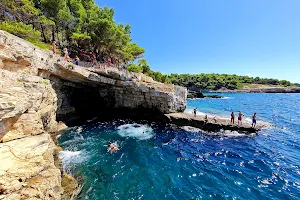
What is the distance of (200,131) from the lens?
22.4 m

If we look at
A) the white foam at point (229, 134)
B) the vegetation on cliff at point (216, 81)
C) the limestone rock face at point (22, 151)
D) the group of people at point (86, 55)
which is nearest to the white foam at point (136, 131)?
the white foam at point (229, 134)

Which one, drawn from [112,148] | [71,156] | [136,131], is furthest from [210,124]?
[71,156]

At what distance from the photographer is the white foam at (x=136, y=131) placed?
20.4 m

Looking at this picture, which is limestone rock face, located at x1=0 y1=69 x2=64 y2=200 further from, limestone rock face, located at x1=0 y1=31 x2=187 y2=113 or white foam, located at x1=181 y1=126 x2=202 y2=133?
white foam, located at x1=181 y1=126 x2=202 y2=133

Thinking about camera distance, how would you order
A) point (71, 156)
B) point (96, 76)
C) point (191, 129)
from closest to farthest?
point (71, 156) → point (191, 129) → point (96, 76)

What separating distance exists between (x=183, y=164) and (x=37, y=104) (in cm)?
1167

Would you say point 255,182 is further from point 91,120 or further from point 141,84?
point 91,120

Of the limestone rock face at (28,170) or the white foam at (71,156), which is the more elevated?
the limestone rock face at (28,170)

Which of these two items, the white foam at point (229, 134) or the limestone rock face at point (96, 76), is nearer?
the limestone rock face at point (96, 76)

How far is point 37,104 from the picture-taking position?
10500 millimetres

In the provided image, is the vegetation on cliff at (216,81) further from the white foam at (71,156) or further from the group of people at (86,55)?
the white foam at (71,156)

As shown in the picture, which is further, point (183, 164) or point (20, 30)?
point (20, 30)

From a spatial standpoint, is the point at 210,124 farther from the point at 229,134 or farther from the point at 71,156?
the point at 71,156

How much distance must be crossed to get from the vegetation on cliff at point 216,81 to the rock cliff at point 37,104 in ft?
361
